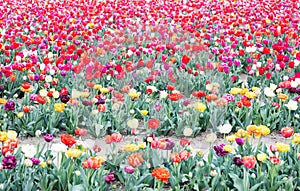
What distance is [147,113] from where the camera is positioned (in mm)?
4898

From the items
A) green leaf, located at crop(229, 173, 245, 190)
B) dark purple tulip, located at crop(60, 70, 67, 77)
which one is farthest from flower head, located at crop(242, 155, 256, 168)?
dark purple tulip, located at crop(60, 70, 67, 77)

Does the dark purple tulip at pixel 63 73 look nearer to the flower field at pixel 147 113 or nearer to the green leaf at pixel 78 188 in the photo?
the flower field at pixel 147 113

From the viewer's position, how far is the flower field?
11.5 feet

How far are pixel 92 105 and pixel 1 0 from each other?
9.49 m

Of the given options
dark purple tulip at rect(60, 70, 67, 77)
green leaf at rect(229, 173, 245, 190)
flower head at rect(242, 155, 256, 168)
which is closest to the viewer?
flower head at rect(242, 155, 256, 168)

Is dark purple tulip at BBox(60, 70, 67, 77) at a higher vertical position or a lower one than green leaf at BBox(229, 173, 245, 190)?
higher

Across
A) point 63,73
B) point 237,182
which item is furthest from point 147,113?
point 237,182

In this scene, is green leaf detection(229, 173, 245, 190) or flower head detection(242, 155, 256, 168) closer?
flower head detection(242, 155, 256, 168)

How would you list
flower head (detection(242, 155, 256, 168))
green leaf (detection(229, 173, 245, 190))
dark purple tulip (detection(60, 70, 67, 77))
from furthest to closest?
dark purple tulip (detection(60, 70, 67, 77)), green leaf (detection(229, 173, 245, 190)), flower head (detection(242, 155, 256, 168))

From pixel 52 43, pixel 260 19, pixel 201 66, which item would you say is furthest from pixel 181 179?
pixel 260 19

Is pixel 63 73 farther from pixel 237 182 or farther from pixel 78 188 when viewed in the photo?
pixel 237 182

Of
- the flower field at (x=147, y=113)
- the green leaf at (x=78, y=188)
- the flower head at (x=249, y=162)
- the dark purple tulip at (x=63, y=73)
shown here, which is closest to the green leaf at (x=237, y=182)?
the flower field at (x=147, y=113)

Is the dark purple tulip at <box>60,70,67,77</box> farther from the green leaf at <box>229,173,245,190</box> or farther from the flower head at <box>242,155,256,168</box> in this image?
the flower head at <box>242,155,256,168</box>

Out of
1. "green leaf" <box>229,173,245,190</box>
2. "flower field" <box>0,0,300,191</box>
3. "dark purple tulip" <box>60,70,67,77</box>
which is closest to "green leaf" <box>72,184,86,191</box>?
"flower field" <box>0,0,300,191</box>
